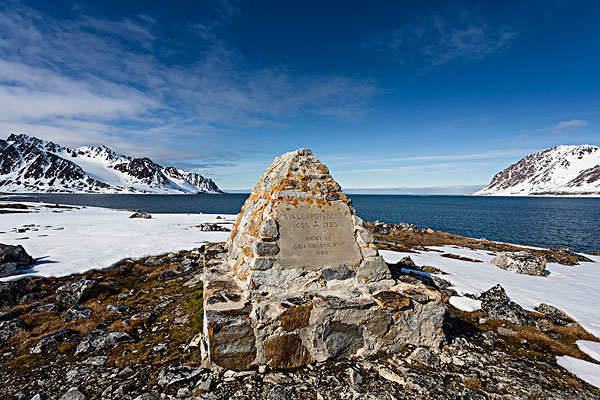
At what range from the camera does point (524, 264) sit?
632 inches

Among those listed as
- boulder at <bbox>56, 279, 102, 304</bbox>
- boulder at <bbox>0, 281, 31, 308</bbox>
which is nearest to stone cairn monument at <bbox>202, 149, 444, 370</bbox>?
boulder at <bbox>56, 279, 102, 304</bbox>

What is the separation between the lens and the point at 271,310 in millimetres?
5836

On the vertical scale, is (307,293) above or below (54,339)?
above

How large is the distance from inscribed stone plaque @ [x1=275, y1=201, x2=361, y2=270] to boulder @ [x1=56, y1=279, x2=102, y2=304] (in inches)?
335

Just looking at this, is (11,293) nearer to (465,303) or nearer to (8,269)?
(8,269)

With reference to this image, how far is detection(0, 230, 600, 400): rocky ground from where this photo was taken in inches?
201

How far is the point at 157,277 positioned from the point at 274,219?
9.37 meters

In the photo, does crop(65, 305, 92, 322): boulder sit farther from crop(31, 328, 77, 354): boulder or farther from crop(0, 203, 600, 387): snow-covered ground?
crop(0, 203, 600, 387): snow-covered ground

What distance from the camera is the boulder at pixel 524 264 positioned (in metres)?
15.6

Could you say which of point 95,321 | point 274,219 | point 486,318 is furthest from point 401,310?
point 95,321

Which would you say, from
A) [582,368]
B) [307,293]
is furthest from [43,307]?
[582,368]

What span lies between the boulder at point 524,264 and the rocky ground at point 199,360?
7.53 m

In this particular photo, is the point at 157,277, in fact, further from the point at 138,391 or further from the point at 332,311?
the point at 332,311

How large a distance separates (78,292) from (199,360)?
7.10 m
